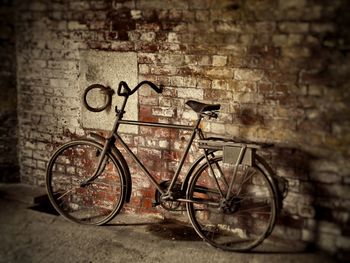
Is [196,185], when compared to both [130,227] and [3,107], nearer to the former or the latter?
[130,227]

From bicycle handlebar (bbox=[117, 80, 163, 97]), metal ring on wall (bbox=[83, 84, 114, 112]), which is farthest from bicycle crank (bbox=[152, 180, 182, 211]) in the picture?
metal ring on wall (bbox=[83, 84, 114, 112])

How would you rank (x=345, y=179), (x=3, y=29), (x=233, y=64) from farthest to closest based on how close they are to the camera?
1. (x=3, y=29)
2. (x=233, y=64)
3. (x=345, y=179)

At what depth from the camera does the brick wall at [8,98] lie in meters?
4.63

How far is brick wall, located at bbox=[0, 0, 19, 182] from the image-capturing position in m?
4.63

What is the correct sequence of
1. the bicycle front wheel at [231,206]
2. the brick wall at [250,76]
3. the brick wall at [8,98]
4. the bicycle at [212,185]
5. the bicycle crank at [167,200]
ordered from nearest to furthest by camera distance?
the brick wall at [250,76] < the bicycle at [212,185] < the bicycle front wheel at [231,206] < the bicycle crank at [167,200] < the brick wall at [8,98]

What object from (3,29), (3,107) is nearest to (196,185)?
(3,107)

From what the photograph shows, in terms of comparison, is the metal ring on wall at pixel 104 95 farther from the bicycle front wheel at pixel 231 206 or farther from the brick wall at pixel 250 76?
the bicycle front wheel at pixel 231 206

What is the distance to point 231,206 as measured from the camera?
11.5ft

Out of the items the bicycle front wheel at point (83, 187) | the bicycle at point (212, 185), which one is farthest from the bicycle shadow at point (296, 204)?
the bicycle front wheel at point (83, 187)

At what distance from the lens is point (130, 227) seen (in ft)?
13.2

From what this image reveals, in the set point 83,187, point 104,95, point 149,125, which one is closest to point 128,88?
point 149,125

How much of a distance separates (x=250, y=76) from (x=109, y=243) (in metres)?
2.00

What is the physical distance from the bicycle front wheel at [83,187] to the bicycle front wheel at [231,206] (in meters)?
0.97

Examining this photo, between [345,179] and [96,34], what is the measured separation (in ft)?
9.14
